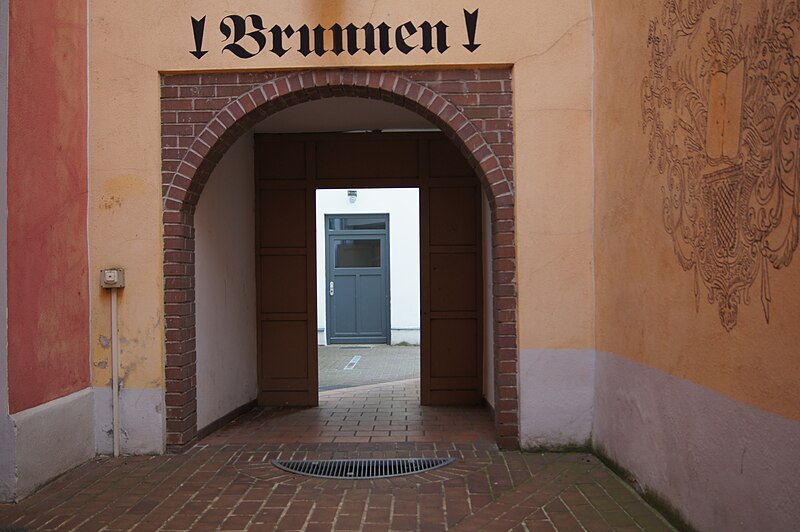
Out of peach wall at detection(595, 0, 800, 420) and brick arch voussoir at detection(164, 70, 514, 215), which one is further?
brick arch voussoir at detection(164, 70, 514, 215)

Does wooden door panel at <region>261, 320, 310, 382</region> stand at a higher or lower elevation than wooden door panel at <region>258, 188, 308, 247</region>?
lower

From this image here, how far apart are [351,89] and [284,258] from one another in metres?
2.75

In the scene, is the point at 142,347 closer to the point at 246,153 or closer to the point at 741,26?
the point at 246,153

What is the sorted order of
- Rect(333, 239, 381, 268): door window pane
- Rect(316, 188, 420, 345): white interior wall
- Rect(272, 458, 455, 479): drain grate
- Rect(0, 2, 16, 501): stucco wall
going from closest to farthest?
Rect(0, 2, 16, 501): stucco wall, Rect(272, 458, 455, 479): drain grate, Rect(316, 188, 420, 345): white interior wall, Rect(333, 239, 381, 268): door window pane

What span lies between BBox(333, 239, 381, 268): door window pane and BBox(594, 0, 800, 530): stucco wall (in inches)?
377

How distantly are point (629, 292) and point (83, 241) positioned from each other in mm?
3914

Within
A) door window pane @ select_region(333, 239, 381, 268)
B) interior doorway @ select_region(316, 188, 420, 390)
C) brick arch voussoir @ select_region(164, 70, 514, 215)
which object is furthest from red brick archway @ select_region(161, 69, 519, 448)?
door window pane @ select_region(333, 239, 381, 268)

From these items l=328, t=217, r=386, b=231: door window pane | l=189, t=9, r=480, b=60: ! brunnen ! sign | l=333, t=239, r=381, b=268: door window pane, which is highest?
l=189, t=9, r=480, b=60: ! brunnen ! sign

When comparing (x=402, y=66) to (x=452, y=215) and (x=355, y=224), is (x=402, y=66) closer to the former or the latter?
(x=452, y=215)

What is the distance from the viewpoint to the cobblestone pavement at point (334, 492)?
4098mm

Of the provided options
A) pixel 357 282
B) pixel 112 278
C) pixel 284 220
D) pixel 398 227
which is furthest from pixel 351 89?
pixel 357 282

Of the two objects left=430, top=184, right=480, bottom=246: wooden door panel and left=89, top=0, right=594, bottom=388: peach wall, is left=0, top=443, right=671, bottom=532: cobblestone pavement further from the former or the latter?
left=430, top=184, right=480, bottom=246: wooden door panel

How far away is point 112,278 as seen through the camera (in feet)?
18.1

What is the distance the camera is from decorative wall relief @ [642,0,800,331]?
283 cm
